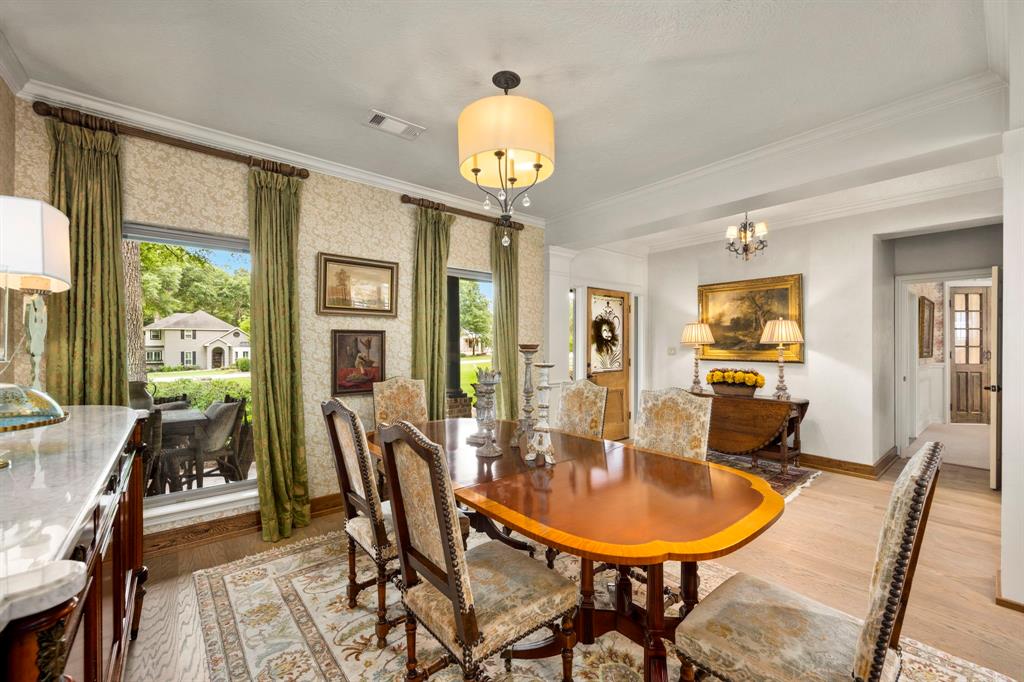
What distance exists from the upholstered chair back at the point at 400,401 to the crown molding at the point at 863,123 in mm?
2636

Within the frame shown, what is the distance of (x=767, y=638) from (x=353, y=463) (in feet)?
5.42

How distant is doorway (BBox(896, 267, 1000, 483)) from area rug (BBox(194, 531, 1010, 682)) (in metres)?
4.54

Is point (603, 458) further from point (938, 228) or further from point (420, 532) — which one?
point (938, 228)

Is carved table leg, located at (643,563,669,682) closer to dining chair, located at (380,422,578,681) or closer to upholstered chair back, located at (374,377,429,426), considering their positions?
dining chair, located at (380,422,578,681)

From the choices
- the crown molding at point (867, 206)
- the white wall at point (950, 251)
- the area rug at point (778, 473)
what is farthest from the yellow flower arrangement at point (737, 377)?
the white wall at point (950, 251)

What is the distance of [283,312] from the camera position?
317 cm

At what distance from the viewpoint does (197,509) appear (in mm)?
2932

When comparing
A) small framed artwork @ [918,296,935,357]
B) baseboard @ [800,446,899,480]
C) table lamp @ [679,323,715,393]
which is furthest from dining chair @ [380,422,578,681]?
small framed artwork @ [918,296,935,357]

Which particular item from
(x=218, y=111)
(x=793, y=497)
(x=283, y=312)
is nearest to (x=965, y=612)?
(x=793, y=497)

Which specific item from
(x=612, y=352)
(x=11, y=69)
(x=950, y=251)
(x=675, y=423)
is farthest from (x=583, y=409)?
(x=950, y=251)

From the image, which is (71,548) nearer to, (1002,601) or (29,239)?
(29,239)

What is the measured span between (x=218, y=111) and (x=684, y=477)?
3.26 metres

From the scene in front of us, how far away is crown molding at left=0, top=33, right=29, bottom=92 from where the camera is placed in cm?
209

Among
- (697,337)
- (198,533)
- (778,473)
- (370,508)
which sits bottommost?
(778,473)
